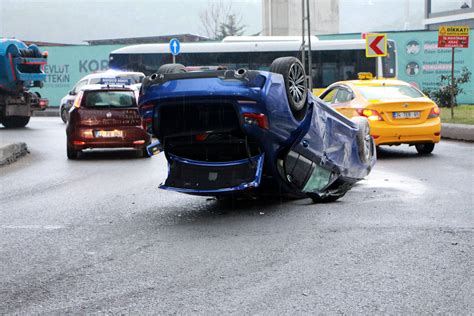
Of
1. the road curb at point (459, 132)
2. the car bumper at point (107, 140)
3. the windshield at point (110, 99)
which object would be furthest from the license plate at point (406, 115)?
the windshield at point (110, 99)

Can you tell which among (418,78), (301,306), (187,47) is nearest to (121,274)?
(301,306)

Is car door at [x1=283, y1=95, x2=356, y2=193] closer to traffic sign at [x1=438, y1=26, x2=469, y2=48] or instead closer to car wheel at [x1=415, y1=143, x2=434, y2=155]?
car wheel at [x1=415, y1=143, x2=434, y2=155]

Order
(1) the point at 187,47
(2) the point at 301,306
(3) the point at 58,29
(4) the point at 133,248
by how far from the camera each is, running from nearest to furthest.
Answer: (2) the point at 301,306
(4) the point at 133,248
(1) the point at 187,47
(3) the point at 58,29

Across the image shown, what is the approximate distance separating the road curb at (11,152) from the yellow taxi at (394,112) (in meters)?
6.73

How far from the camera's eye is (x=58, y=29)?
7975 cm

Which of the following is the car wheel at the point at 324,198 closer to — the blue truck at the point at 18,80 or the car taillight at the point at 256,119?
the car taillight at the point at 256,119

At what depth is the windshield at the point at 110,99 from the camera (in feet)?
50.4

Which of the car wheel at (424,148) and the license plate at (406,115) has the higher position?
the license plate at (406,115)

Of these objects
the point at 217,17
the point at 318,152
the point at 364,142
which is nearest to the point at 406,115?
the point at 364,142

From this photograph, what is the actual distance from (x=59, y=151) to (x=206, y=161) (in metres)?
9.68

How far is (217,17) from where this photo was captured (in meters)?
78.5

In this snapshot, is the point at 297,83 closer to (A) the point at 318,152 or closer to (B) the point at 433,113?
(A) the point at 318,152

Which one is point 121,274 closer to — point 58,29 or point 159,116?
point 159,116

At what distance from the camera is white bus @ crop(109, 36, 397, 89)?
102 ft
